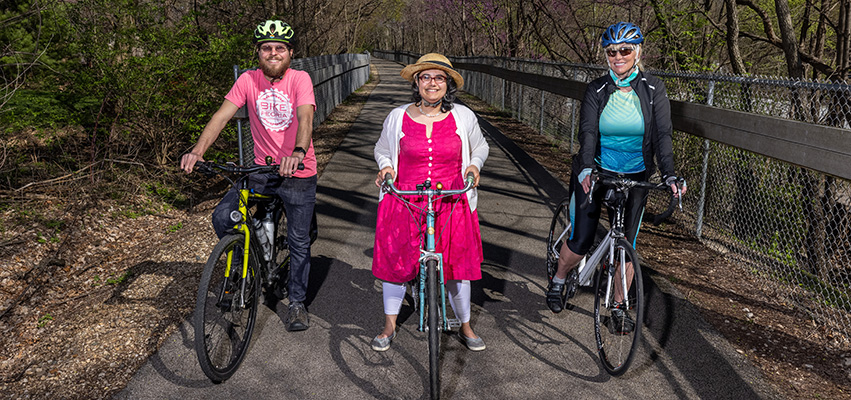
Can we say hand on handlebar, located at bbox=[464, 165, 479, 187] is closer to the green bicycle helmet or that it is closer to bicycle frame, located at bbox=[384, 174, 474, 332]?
bicycle frame, located at bbox=[384, 174, 474, 332]

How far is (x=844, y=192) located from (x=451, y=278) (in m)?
4.71

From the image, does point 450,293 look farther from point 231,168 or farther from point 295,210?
point 231,168

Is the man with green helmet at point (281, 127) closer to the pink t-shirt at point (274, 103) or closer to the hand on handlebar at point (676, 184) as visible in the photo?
the pink t-shirt at point (274, 103)

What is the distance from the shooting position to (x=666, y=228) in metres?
7.12

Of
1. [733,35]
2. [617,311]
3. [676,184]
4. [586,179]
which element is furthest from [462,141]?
[733,35]

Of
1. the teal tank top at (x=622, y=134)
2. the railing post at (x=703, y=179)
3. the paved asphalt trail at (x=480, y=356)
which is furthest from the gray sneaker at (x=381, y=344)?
the railing post at (x=703, y=179)

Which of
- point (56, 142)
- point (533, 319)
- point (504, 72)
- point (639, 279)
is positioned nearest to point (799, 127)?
point (639, 279)

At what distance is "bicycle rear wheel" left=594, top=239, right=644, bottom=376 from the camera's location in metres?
3.66

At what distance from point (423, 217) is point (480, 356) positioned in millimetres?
1086

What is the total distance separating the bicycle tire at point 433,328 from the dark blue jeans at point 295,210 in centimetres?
129

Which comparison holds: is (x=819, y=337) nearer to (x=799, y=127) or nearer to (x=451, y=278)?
(x=799, y=127)

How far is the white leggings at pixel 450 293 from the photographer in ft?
13.0

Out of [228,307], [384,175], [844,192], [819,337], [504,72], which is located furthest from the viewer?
[504,72]

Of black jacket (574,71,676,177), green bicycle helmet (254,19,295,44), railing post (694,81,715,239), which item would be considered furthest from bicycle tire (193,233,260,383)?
railing post (694,81,715,239)
